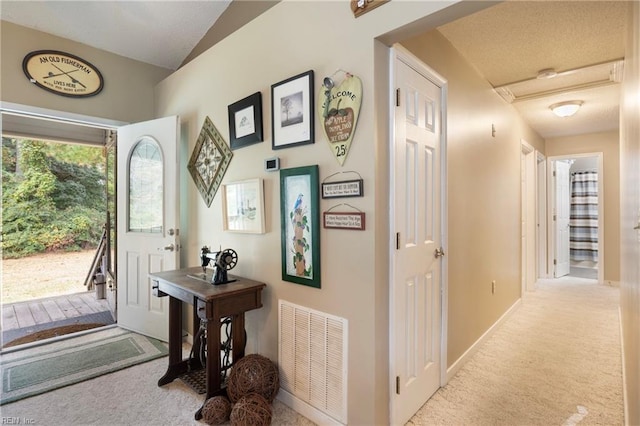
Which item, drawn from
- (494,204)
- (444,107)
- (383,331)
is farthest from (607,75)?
(383,331)

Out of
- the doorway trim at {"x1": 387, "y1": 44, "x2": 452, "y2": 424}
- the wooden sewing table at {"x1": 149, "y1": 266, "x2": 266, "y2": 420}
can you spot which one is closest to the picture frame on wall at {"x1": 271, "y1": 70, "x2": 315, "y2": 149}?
the doorway trim at {"x1": 387, "y1": 44, "x2": 452, "y2": 424}

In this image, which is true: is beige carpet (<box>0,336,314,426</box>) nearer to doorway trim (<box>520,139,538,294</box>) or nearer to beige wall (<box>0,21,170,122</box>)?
beige wall (<box>0,21,170,122</box>)

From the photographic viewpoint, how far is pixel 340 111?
1699 mm

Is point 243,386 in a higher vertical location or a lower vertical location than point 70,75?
lower

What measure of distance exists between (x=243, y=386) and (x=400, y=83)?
6.40 feet

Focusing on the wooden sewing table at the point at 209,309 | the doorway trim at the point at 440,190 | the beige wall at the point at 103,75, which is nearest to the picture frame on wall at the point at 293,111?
the doorway trim at the point at 440,190

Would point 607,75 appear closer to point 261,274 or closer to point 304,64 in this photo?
point 304,64

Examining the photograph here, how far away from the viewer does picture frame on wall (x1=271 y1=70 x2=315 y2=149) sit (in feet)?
6.08

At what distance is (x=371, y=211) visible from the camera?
1595 millimetres

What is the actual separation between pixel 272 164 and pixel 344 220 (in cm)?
68

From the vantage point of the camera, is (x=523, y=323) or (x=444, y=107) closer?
(x=444, y=107)

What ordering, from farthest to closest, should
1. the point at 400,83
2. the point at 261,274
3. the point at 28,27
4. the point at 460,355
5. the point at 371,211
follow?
the point at 28,27 < the point at 460,355 < the point at 261,274 < the point at 400,83 < the point at 371,211

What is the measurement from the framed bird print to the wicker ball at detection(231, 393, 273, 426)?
0.68 m

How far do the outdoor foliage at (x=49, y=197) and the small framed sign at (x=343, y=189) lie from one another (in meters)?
5.76
